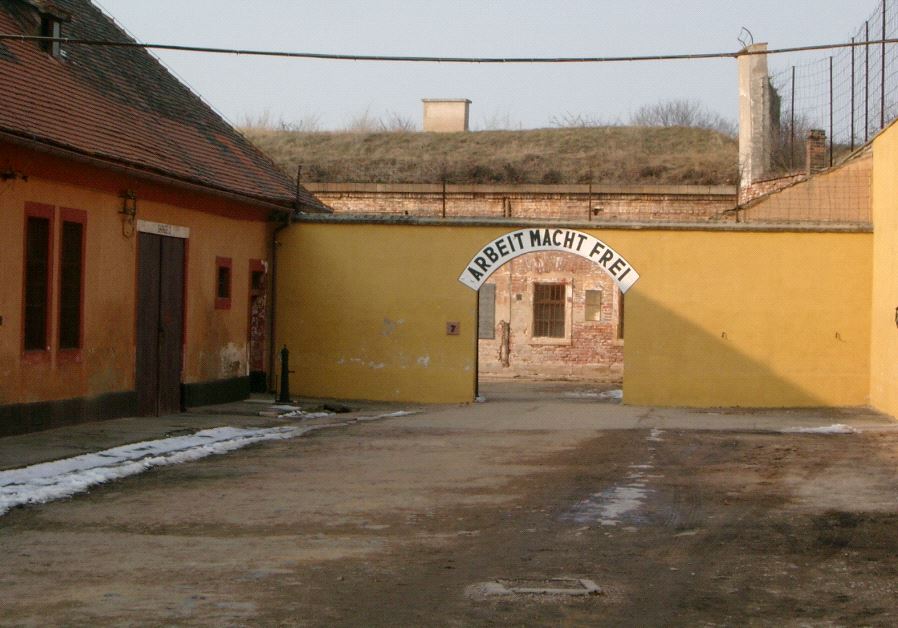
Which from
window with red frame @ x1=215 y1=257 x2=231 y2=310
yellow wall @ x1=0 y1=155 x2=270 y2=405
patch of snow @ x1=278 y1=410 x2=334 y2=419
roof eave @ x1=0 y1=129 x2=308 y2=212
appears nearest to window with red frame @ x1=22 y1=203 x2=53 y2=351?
yellow wall @ x1=0 y1=155 x2=270 y2=405

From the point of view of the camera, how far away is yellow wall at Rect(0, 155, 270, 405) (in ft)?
48.6

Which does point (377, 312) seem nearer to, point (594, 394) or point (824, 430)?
point (594, 394)

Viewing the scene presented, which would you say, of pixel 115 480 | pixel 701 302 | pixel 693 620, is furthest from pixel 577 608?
pixel 701 302

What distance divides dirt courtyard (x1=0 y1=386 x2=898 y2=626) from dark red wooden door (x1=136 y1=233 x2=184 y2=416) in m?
4.29

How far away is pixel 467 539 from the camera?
8797mm

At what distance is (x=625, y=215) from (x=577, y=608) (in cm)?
2801

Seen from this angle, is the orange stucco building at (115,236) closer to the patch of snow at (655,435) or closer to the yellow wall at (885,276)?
the patch of snow at (655,435)

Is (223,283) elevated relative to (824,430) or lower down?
elevated

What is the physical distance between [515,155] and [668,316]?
18.7m

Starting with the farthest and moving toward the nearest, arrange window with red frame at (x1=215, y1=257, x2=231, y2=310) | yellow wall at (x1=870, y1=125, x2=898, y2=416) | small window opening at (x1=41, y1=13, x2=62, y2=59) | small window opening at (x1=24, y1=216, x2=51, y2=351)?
window with red frame at (x1=215, y1=257, x2=231, y2=310), yellow wall at (x1=870, y1=125, x2=898, y2=416), small window opening at (x1=41, y1=13, x2=62, y2=59), small window opening at (x1=24, y1=216, x2=51, y2=351)

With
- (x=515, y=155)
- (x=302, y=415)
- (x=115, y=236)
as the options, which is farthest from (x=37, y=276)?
(x=515, y=155)

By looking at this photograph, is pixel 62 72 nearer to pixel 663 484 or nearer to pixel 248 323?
pixel 248 323

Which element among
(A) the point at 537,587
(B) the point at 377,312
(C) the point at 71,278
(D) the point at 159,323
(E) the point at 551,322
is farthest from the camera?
(E) the point at 551,322

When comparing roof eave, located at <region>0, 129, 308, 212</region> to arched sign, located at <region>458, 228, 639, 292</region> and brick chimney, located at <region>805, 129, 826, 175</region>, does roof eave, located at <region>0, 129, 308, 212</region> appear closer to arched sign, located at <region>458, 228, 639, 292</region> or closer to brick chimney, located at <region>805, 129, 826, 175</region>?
arched sign, located at <region>458, 228, 639, 292</region>
